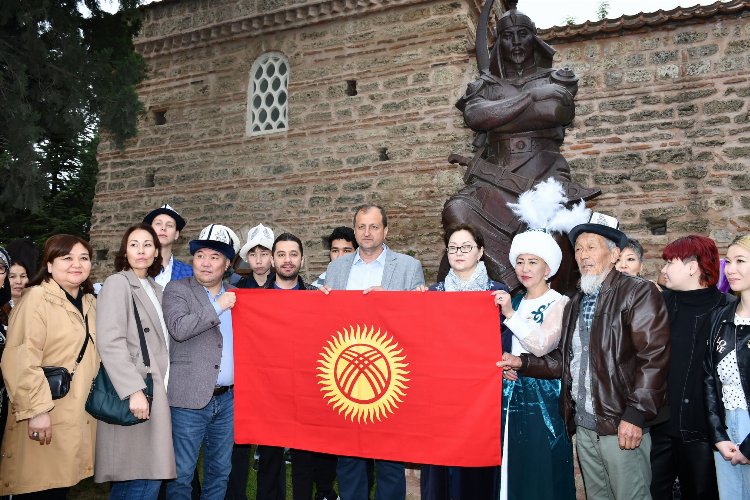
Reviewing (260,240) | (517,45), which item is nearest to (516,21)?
(517,45)

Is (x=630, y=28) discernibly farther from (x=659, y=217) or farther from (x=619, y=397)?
(x=619, y=397)

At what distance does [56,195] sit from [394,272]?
68.2ft

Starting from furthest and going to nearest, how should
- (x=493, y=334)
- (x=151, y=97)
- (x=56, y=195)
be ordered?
(x=56, y=195) → (x=151, y=97) → (x=493, y=334)

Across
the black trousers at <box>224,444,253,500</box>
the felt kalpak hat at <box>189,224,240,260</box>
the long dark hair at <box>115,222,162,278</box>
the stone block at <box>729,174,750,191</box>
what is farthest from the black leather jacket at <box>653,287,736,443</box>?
the stone block at <box>729,174,750,191</box>

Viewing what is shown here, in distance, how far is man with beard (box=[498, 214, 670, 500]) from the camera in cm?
280

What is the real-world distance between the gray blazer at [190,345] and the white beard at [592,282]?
2.14 m

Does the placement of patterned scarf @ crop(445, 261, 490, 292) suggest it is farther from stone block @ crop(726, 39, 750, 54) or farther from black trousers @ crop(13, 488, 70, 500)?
stone block @ crop(726, 39, 750, 54)

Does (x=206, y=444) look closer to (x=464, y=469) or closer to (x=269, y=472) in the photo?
(x=269, y=472)

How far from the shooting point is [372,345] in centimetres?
344

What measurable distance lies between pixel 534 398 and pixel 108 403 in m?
2.31

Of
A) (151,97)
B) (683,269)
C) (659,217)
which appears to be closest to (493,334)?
(683,269)

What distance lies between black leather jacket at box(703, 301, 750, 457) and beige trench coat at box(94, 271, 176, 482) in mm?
2908

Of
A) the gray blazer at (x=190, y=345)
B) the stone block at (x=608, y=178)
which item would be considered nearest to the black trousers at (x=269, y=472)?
the gray blazer at (x=190, y=345)

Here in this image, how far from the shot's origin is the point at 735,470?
2883 millimetres
